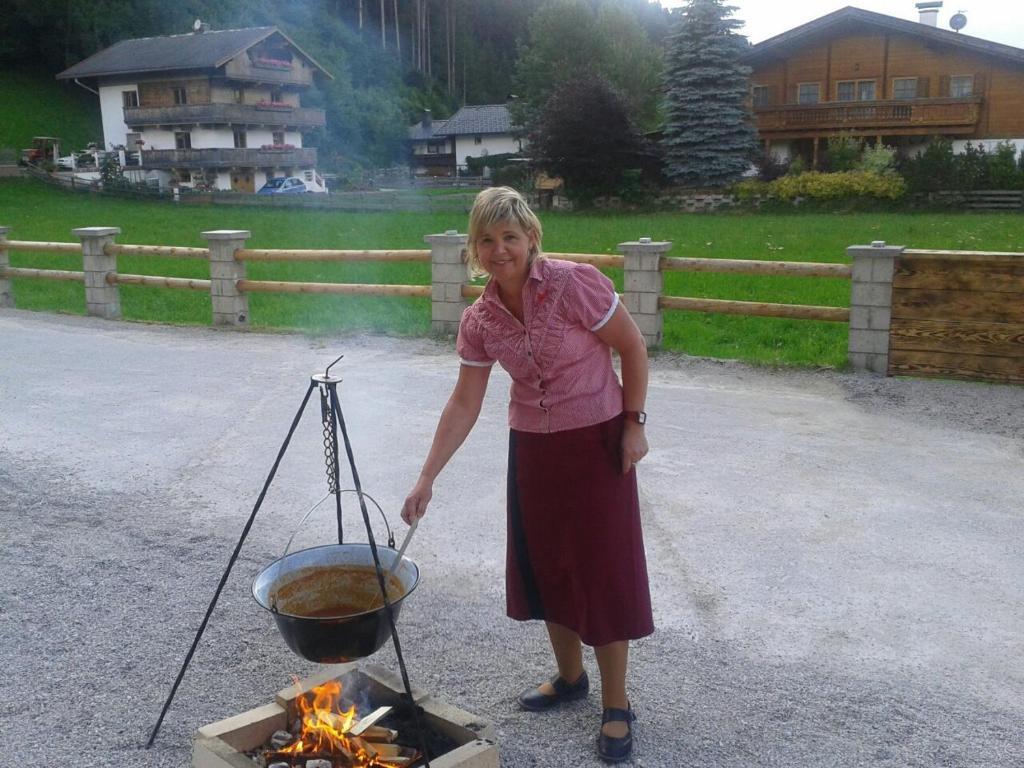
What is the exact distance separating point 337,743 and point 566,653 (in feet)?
2.75

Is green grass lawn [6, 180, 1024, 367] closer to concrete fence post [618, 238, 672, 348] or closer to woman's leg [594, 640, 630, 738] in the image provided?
concrete fence post [618, 238, 672, 348]

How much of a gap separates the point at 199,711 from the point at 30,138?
5288 cm

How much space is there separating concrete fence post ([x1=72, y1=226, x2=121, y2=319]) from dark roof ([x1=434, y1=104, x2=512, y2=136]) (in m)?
50.7

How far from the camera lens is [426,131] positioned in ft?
198

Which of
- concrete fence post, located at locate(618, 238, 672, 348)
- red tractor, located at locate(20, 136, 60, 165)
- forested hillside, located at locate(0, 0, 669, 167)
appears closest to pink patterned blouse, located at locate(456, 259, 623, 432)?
concrete fence post, located at locate(618, 238, 672, 348)

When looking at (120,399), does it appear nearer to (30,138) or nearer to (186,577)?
(186,577)

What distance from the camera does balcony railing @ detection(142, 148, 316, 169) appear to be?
138 ft

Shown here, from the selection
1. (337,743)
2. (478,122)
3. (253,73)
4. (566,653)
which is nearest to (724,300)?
(566,653)

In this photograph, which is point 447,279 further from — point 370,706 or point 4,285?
point 4,285

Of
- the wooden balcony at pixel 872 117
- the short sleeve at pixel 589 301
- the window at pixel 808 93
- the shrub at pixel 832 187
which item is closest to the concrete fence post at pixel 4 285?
the short sleeve at pixel 589 301

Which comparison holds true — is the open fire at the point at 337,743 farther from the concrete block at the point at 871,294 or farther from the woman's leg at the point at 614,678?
the concrete block at the point at 871,294

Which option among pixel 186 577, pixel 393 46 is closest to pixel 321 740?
pixel 186 577

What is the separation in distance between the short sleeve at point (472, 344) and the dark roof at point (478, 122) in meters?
59.1

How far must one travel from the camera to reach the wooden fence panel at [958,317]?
7.25 metres
